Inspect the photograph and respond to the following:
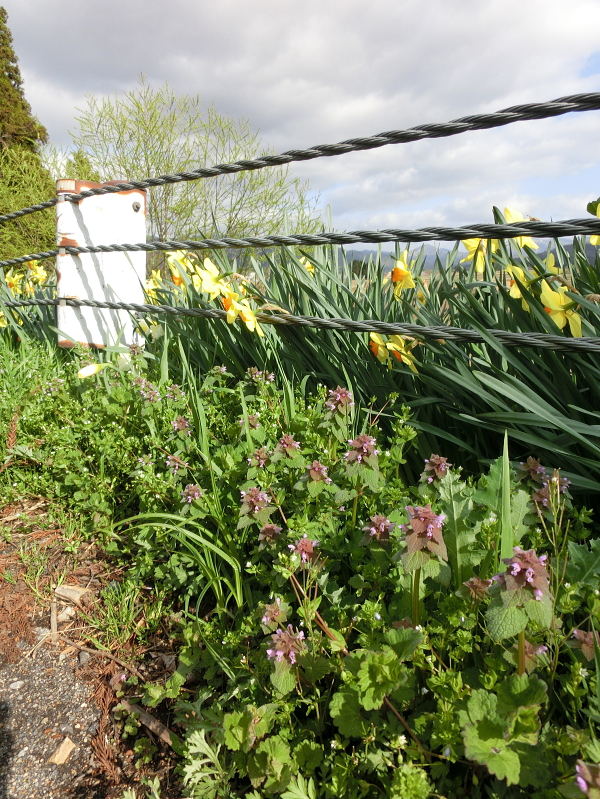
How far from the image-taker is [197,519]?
5.52 ft

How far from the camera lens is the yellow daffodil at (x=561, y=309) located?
160 cm

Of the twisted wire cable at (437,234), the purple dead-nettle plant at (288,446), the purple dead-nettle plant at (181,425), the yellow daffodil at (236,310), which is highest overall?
the twisted wire cable at (437,234)

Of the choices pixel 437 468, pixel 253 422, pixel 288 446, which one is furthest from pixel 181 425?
pixel 437 468

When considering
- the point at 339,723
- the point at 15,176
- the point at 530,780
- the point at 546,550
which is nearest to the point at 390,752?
the point at 339,723

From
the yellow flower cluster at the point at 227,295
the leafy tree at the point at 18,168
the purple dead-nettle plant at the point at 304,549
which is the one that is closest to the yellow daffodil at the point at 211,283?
the yellow flower cluster at the point at 227,295

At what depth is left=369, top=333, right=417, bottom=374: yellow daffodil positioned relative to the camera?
6.12 ft

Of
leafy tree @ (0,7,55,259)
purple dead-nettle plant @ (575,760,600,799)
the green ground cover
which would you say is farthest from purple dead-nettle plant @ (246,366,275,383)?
leafy tree @ (0,7,55,259)

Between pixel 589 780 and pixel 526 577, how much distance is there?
254mm

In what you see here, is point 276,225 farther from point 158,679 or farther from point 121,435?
point 158,679

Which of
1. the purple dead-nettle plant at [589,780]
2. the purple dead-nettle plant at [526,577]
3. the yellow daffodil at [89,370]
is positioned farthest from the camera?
the yellow daffodil at [89,370]

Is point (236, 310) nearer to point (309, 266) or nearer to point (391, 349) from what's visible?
point (391, 349)

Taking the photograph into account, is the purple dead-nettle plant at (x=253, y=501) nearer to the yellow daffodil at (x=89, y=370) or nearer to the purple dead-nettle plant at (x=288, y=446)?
the purple dead-nettle plant at (x=288, y=446)

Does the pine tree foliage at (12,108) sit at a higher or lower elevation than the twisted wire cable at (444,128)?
higher

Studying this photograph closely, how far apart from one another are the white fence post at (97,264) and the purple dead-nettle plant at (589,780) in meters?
2.82
